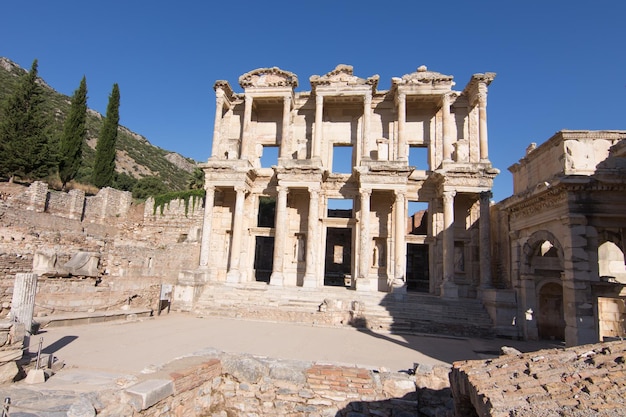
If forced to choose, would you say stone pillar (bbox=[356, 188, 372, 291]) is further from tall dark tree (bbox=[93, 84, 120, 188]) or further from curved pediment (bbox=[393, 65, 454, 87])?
tall dark tree (bbox=[93, 84, 120, 188])

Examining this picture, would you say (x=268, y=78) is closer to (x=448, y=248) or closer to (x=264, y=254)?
(x=448, y=248)

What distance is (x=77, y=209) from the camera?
30.3 meters

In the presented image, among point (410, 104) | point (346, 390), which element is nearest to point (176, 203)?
point (410, 104)

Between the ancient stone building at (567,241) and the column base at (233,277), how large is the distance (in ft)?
38.1

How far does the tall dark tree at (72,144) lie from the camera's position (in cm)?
3456

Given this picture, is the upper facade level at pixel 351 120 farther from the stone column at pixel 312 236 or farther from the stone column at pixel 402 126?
the stone column at pixel 312 236

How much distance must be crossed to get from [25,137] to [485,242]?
33859mm

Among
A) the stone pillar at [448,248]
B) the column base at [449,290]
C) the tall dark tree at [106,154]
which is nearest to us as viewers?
the column base at [449,290]

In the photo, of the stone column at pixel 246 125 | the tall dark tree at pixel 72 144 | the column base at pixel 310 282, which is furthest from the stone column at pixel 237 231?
the tall dark tree at pixel 72 144

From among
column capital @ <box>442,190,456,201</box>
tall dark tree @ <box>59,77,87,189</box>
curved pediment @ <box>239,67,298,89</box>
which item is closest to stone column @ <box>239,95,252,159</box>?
curved pediment @ <box>239,67,298,89</box>

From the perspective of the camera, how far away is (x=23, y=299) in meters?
8.86

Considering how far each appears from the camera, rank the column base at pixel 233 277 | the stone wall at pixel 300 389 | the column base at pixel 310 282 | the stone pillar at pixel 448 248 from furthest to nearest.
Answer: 1. the column base at pixel 233 277
2. the column base at pixel 310 282
3. the stone pillar at pixel 448 248
4. the stone wall at pixel 300 389

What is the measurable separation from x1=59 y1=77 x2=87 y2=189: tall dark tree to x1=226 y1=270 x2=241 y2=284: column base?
23249 mm

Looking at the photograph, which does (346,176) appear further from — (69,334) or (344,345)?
(69,334)
